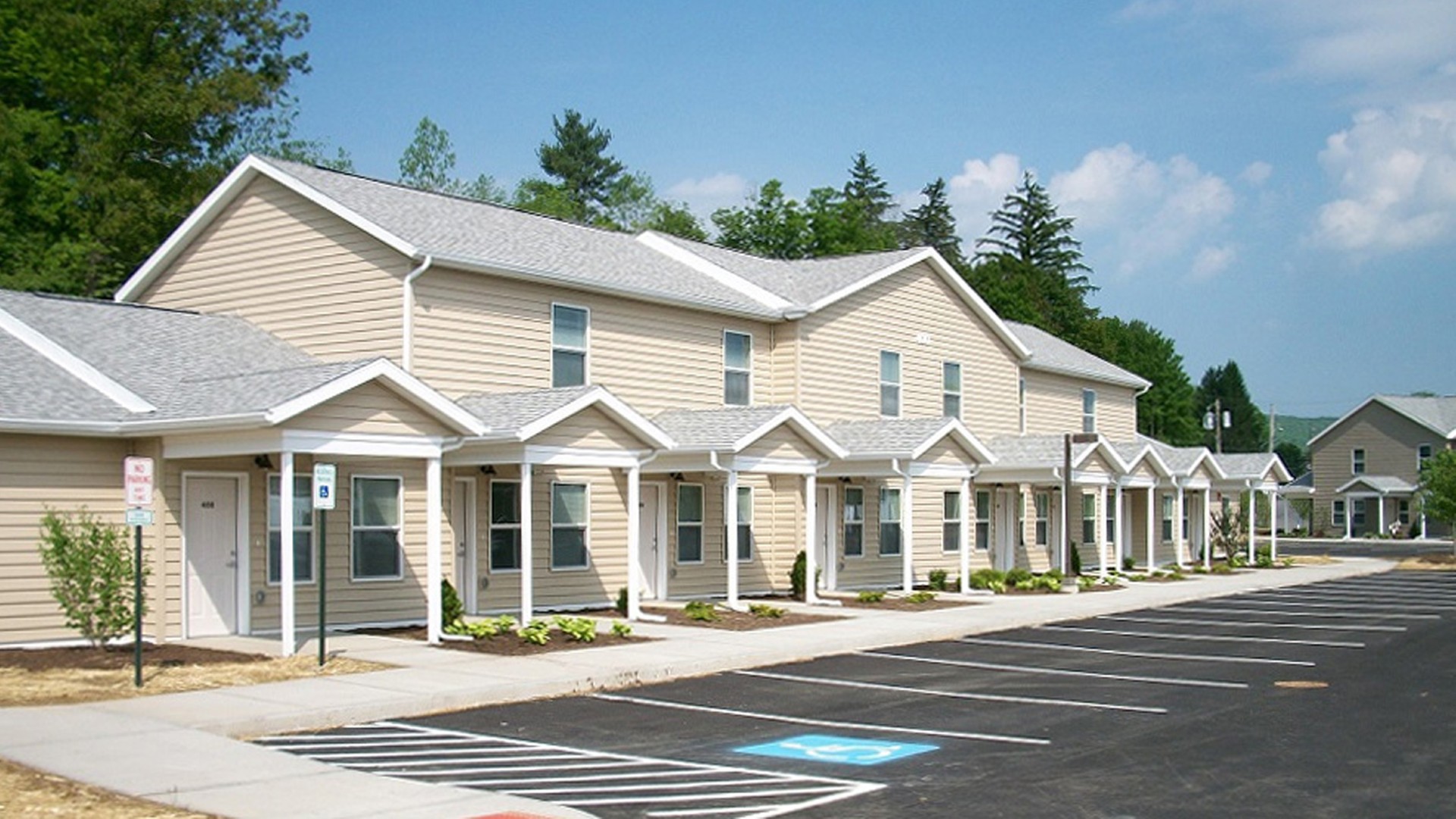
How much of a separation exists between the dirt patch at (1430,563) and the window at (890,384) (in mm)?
24369

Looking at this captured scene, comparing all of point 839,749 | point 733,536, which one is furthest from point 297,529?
point 839,749

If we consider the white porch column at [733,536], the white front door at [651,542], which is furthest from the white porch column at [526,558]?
the white front door at [651,542]

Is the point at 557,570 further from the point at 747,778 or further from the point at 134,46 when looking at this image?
the point at 134,46

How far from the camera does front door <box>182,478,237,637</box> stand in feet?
66.3

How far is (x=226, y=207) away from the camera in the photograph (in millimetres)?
25156

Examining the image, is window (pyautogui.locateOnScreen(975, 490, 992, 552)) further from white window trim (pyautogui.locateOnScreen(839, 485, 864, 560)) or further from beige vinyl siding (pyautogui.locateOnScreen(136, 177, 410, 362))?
beige vinyl siding (pyautogui.locateOnScreen(136, 177, 410, 362))

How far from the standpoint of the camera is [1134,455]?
39.5 meters

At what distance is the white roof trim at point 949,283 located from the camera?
30.6 meters

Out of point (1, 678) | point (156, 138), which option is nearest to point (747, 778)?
point (1, 678)

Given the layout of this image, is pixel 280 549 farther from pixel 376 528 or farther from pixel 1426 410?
pixel 1426 410

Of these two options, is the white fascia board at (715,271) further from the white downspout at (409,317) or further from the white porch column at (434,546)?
the white porch column at (434,546)

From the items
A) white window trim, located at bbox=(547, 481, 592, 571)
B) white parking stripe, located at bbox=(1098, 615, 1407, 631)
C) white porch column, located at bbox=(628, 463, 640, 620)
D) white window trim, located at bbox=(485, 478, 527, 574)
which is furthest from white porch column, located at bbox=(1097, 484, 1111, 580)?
white window trim, located at bbox=(485, 478, 527, 574)

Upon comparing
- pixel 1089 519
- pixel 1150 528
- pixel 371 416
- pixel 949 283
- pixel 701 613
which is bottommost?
pixel 701 613

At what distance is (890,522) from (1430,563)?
27557 millimetres
